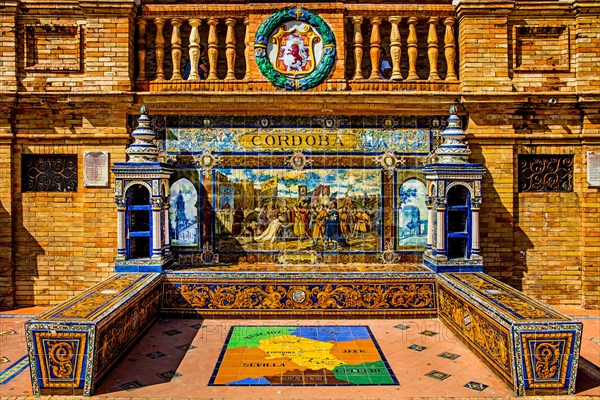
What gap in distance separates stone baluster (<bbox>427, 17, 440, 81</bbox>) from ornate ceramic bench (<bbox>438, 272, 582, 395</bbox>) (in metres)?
4.79

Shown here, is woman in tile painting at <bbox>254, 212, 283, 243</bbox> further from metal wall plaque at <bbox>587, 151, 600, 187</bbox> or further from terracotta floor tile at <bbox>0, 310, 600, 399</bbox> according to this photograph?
metal wall plaque at <bbox>587, 151, 600, 187</bbox>

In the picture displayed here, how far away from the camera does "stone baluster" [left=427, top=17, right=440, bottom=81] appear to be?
400 inches

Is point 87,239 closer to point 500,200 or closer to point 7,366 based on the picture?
point 7,366

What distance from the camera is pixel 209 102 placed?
9961 millimetres

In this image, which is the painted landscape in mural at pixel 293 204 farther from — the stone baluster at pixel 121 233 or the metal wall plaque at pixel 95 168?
the metal wall plaque at pixel 95 168

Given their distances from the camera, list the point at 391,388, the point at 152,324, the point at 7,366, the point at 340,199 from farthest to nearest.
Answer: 1. the point at 340,199
2. the point at 152,324
3. the point at 7,366
4. the point at 391,388

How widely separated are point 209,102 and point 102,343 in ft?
16.7

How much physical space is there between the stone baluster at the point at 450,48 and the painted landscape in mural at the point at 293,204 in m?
2.30

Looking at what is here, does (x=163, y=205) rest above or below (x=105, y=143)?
below

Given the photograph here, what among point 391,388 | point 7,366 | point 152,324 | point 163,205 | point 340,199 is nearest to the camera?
point 391,388

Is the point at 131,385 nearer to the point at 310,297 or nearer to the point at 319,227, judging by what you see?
the point at 310,297

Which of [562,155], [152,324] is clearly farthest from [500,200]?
[152,324]

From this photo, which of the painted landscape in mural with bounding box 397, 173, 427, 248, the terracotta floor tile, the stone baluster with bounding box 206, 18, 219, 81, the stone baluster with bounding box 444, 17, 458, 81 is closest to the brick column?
the stone baluster with bounding box 444, 17, 458, 81

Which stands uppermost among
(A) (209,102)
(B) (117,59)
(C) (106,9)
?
(C) (106,9)
